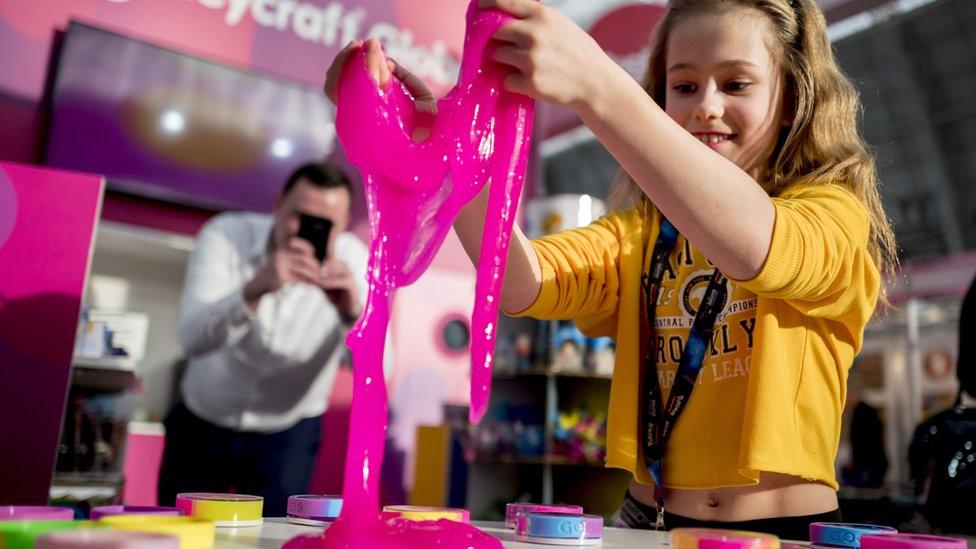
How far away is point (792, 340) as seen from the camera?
0.95 metres

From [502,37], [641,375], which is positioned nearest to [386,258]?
[502,37]

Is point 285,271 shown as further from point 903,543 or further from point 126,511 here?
point 903,543

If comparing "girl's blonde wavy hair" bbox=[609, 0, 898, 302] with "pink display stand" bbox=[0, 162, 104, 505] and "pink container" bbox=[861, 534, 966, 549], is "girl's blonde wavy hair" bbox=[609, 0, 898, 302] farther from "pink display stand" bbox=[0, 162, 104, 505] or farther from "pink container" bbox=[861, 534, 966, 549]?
"pink display stand" bbox=[0, 162, 104, 505]

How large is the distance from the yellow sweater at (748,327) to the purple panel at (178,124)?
244 cm

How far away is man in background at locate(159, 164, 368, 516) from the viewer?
2.82m

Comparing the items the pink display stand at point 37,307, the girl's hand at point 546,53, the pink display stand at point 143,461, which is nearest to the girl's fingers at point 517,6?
the girl's hand at point 546,53

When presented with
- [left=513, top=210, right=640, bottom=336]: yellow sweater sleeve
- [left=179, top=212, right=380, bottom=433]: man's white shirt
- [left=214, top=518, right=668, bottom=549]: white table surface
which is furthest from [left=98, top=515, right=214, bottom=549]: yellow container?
[left=179, top=212, right=380, bottom=433]: man's white shirt

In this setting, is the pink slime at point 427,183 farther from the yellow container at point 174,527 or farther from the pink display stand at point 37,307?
the pink display stand at point 37,307

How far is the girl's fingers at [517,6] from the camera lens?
61 centimetres

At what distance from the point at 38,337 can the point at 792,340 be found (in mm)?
1228

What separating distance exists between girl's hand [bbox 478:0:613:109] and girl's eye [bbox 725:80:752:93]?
0.45 meters

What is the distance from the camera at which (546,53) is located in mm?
601

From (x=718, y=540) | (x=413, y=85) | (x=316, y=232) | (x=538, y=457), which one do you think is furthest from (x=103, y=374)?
(x=718, y=540)

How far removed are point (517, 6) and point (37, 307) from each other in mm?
1160
